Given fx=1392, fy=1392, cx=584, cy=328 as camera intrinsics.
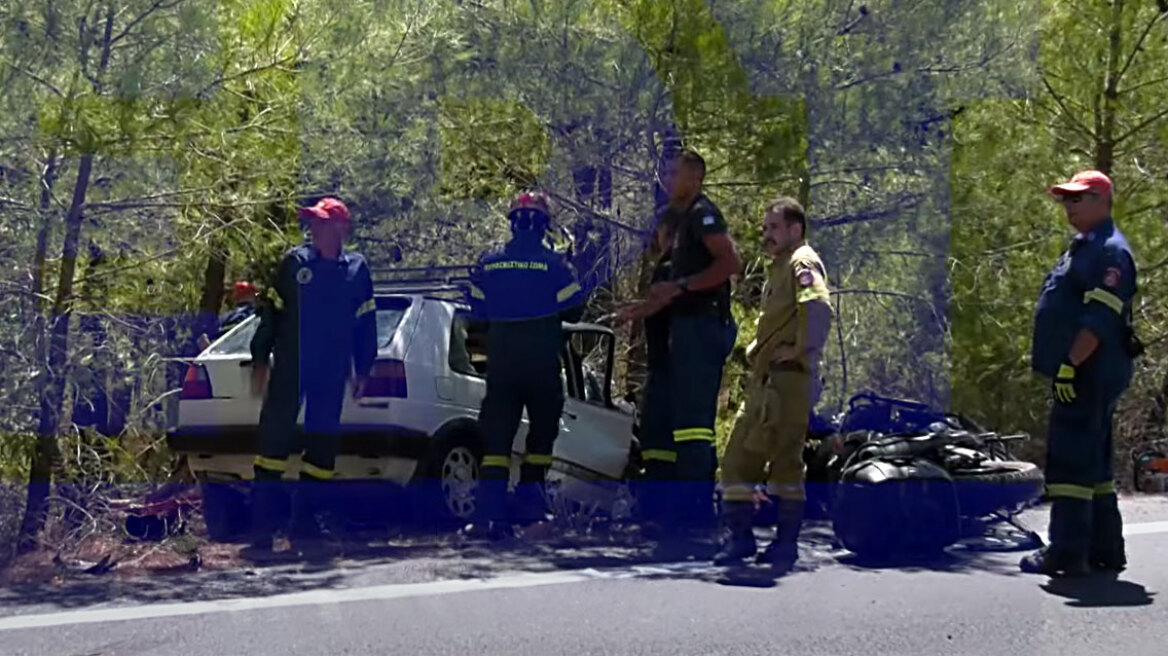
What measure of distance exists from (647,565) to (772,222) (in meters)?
1.71

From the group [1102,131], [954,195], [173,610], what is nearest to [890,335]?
[954,195]

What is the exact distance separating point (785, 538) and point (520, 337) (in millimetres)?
1727

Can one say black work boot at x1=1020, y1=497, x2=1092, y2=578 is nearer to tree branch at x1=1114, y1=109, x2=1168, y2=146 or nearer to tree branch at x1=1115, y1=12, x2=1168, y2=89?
tree branch at x1=1114, y1=109, x2=1168, y2=146

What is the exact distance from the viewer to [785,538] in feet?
21.0

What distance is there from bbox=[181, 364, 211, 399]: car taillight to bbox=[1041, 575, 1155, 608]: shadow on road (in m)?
4.42

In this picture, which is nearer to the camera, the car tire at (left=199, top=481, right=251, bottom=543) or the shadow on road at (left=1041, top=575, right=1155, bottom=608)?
the shadow on road at (left=1041, top=575, right=1155, bottom=608)

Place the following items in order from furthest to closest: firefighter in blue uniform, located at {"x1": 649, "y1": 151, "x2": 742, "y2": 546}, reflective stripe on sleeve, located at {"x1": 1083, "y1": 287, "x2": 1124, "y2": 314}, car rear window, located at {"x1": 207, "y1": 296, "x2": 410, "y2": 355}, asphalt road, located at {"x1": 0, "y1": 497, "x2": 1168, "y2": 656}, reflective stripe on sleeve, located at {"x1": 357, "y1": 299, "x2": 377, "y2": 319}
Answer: car rear window, located at {"x1": 207, "y1": 296, "x2": 410, "y2": 355}
reflective stripe on sleeve, located at {"x1": 357, "y1": 299, "x2": 377, "y2": 319}
firefighter in blue uniform, located at {"x1": 649, "y1": 151, "x2": 742, "y2": 546}
reflective stripe on sleeve, located at {"x1": 1083, "y1": 287, "x2": 1124, "y2": 314}
asphalt road, located at {"x1": 0, "y1": 497, "x2": 1168, "y2": 656}

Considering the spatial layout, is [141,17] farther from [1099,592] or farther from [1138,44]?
[1138,44]

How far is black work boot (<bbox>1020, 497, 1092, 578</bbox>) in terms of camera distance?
6090 millimetres

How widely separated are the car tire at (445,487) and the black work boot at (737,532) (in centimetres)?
173

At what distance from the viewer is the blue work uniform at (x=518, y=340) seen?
23.4 ft

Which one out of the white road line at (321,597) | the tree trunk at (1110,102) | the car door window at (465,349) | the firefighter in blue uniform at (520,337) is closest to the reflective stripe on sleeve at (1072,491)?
the white road line at (321,597)

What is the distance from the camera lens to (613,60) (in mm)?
8008

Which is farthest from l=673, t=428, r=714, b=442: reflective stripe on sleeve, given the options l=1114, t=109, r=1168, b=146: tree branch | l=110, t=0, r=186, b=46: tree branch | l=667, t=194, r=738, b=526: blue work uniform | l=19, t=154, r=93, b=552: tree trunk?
l=1114, t=109, r=1168, b=146: tree branch
